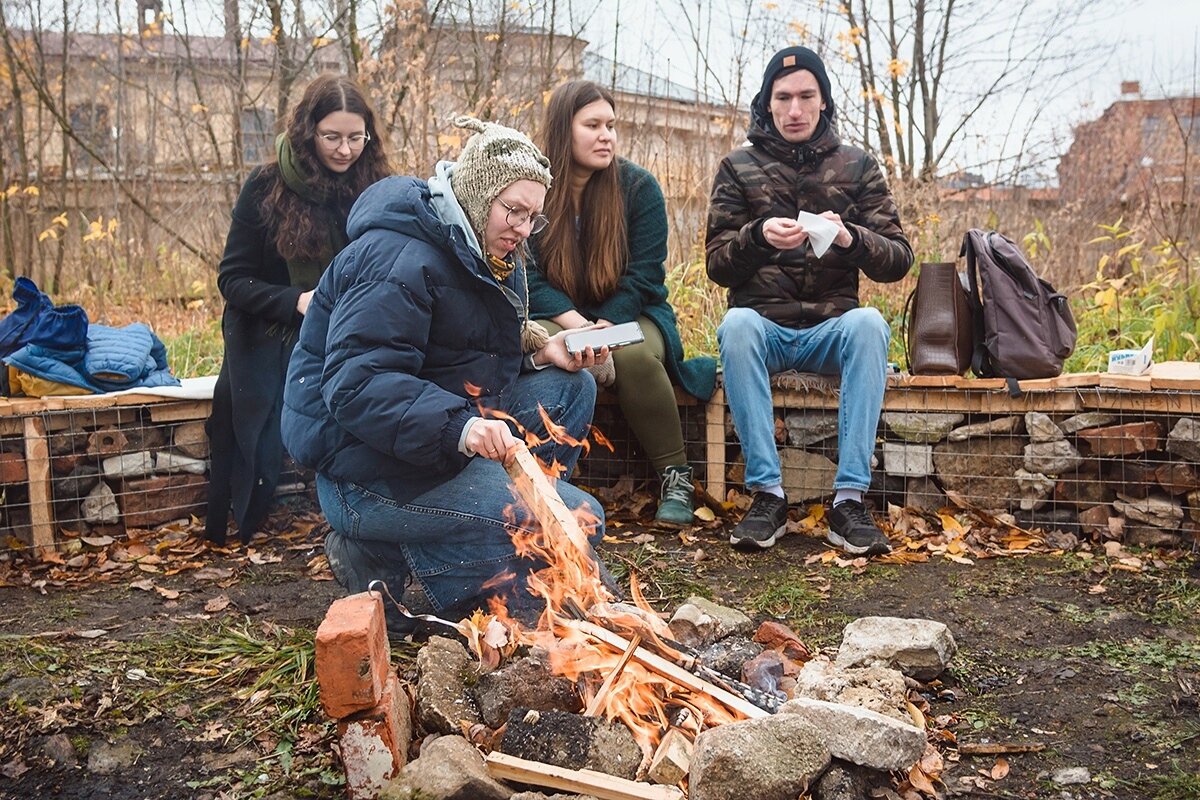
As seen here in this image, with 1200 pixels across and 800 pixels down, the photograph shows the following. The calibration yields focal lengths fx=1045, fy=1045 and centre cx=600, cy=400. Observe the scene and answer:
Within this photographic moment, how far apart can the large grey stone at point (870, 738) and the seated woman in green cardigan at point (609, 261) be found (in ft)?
6.96

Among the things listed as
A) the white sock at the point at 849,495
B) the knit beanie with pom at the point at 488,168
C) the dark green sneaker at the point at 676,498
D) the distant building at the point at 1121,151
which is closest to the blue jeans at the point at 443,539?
the knit beanie with pom at the point at 488,168

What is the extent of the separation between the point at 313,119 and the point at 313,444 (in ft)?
5.64

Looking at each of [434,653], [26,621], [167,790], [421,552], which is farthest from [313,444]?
[26,621]

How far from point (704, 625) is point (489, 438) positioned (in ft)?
2.65

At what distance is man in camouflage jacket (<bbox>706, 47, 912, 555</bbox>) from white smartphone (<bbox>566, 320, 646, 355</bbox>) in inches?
29.1

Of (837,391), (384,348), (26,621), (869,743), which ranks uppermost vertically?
(384,348)

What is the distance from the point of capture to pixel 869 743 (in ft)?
7.11

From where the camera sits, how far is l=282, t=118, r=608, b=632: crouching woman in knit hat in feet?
8.75

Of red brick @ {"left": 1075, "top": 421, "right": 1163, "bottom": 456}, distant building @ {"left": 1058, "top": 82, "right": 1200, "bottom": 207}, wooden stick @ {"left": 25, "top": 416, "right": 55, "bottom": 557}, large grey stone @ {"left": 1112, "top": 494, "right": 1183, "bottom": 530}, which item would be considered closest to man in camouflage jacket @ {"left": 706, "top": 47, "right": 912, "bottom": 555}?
red brick @ {"left": 1075, "top": 421, "right": 1163, "bottom": 456}

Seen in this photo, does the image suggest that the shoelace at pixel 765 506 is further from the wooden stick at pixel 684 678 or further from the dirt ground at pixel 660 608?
the wooden stick at pixel 684 678

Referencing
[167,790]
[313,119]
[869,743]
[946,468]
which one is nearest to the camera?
[869,743]

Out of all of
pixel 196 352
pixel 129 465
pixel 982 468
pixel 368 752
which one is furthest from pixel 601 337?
pixel 196 352

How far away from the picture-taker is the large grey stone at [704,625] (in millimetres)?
2861

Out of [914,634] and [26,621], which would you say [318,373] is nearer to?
[26,621]
